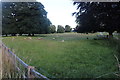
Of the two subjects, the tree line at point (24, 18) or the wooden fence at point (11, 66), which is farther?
the tree line at point (24, 18)

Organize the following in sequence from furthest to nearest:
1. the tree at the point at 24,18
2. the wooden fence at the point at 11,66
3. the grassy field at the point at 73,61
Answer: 1. the tree at the point at 24,18
2. the grassy field at the point at 73,61
3. the wooden fence at the point at 11,66

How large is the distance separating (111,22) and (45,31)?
1367cm

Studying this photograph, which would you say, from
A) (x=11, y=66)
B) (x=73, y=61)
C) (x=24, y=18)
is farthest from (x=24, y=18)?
(x=11, y=66)

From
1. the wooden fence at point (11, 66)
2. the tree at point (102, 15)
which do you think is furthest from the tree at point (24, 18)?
the wooden fence at point (11, 66)

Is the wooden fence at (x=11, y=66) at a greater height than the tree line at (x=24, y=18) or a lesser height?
lesser

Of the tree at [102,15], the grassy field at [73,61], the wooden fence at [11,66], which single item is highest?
the tree at [102,15]

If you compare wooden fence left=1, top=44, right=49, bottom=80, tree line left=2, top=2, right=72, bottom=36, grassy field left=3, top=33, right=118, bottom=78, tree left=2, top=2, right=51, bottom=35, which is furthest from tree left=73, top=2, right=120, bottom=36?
tree left=2, top=2, right=51, bottom=35

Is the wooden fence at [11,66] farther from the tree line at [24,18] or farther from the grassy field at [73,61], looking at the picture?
the tree line at [24,18]

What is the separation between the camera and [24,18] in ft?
67.6

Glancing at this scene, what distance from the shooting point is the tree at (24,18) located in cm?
1999

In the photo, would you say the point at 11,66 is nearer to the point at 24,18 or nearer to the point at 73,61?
the point at 73,61

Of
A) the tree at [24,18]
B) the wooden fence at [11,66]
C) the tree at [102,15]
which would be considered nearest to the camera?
the wooden fence at [11,66]

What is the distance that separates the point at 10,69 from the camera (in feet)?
7.33

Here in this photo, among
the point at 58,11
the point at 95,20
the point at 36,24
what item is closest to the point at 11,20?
the point at 36,24
